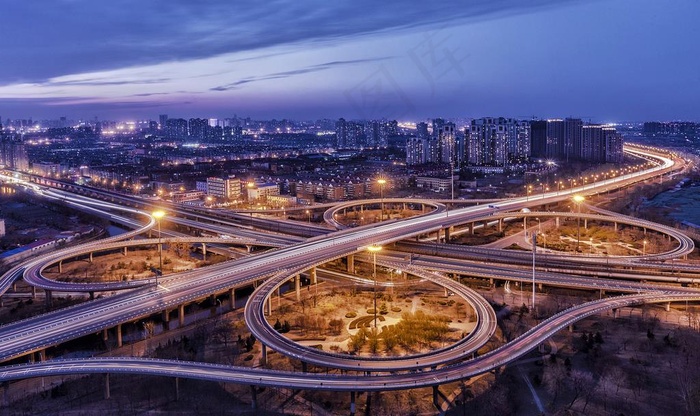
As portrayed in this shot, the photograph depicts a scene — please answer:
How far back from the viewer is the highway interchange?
7.89 meters

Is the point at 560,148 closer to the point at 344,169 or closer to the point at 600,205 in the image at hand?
the point at 344,169

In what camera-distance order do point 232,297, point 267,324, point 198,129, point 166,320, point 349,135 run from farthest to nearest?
point 198,129
point 349,135
point 232,297
point 166,320
point 267,324

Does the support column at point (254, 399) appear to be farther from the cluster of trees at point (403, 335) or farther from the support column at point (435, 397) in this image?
the support column at point (435, 397)

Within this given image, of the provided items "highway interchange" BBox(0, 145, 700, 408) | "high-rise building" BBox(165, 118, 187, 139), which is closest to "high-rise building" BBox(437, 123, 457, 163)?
"highway interchange" BBox(0, 145, 700, 408)

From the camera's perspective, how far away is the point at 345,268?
15.2 m

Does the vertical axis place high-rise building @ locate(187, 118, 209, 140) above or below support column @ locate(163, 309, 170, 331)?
above

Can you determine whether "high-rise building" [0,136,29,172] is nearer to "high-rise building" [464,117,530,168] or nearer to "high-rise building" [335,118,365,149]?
"high-rise building" [335,118,365,149]

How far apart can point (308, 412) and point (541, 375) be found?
3.82m

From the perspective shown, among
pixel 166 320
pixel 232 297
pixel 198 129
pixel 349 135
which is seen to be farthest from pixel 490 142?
pixel 198 129

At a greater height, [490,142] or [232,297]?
[490,142]

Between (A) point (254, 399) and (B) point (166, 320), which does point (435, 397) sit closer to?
(A) point (254, 399)

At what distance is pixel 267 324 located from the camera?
31.8 feet

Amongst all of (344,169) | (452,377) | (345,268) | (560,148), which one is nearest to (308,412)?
(452,377)

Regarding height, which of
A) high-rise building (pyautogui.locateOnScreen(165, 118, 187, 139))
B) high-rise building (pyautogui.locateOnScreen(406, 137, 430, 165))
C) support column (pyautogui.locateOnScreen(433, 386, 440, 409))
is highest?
high-rise building (pyautogui.locateOnScreen(165, 118, 187, 139))
